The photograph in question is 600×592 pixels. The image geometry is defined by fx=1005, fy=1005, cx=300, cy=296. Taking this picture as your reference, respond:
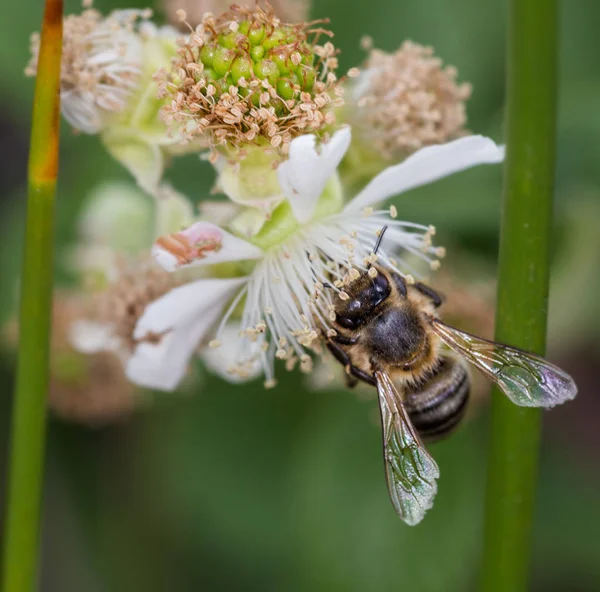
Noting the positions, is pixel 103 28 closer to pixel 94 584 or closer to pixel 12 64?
pixel 12 64

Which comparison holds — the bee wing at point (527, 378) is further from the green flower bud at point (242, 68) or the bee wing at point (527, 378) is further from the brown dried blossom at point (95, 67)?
the brown dried blossom at point (95, 67)

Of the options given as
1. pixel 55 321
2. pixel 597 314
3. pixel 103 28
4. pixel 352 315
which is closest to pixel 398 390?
pixel 352 315

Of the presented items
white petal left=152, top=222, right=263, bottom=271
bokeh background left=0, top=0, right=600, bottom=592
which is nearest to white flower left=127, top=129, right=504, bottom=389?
white petal left=152, top=222, right=263, bottom=271

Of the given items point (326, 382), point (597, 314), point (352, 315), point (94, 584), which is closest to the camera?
point (352, 315)

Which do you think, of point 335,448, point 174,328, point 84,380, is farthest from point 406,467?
point 84,380

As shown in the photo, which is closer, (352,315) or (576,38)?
(352,315)

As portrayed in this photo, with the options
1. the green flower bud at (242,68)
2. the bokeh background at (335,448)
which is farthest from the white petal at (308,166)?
the bokeh background at (335,448)

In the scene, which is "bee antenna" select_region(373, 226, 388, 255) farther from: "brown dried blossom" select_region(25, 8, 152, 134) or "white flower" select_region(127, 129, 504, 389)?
"brown dried blossom" select_region(25, 8, 152, 134)
